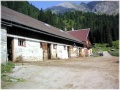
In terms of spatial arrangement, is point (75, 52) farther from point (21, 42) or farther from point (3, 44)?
point (3, 44)

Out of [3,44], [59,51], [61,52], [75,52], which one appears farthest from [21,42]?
[75,52]

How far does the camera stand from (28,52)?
19.5 metres

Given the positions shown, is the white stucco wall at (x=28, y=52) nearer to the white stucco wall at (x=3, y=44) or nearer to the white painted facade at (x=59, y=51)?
the white stucco wall at (x=3, y=44)

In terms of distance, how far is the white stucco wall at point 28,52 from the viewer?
17.8m

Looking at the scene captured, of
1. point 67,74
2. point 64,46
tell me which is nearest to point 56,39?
point 64,46

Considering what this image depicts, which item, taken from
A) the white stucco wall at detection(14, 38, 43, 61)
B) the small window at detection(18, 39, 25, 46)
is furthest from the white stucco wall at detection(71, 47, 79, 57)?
the small window at detection(18, 39, 25, 46)

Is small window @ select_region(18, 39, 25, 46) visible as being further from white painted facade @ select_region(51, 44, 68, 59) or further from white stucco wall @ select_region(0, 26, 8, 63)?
white painted facade @ select_region(51, 44, 68, 59)

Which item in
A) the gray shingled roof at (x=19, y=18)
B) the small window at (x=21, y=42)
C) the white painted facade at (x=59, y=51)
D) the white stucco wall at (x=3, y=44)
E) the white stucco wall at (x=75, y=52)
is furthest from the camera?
the white stucco wall at (x=75, y=52)

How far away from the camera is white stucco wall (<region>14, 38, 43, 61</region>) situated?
17781mm

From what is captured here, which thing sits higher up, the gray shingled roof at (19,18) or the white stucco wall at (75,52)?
the gray shingled roof at (19,18)

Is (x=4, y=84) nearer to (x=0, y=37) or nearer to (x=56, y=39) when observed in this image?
(x=0, y=37)

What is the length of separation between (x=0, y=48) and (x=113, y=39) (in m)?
88.4

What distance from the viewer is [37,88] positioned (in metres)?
8.66

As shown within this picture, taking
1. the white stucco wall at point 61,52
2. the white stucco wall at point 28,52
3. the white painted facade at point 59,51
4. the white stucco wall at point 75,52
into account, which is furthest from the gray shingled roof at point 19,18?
the white stucco wall at point 75,52
